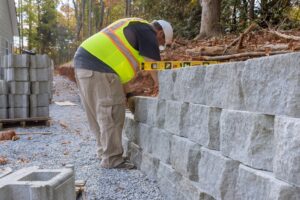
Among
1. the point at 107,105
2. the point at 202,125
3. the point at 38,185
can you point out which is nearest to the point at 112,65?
the point at 107,105

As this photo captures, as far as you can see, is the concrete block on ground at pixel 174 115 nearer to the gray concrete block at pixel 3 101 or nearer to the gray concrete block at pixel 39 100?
the gray concrete block at pixel 39 100

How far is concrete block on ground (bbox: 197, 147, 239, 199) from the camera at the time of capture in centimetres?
251

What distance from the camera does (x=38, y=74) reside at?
29.5 ft

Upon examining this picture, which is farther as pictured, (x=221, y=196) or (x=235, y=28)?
(x=235, y=28)

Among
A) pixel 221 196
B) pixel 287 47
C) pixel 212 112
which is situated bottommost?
pixel 221 196

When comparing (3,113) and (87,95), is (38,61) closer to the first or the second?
(3,113)

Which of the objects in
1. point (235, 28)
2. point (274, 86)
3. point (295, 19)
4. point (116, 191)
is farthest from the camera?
point (235, 28)

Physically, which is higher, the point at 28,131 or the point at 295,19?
the point at 295,19

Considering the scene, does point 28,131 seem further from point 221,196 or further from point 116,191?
point 221,196

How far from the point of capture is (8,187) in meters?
2.55

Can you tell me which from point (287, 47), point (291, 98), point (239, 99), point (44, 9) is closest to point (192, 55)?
point (287, 47)

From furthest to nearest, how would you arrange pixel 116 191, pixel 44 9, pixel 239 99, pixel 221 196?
1. pixel 44 9
2. pixel 116 191
3. pixel 221 196
4. pixel 239 99

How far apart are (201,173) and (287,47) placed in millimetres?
2040

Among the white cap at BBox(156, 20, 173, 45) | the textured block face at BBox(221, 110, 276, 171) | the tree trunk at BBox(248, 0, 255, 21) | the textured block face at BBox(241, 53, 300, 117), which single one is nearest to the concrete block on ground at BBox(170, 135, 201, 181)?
the textured block face at BBox(221, 110, 276, 171)
